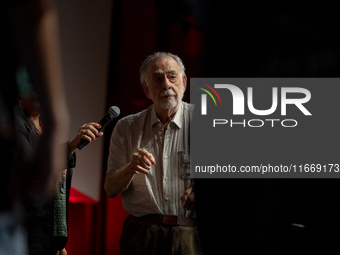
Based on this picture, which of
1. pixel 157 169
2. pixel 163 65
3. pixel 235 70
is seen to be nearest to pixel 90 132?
pixel 157 169

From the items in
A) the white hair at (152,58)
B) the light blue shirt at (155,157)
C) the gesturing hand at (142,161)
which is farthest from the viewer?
the white hair at (152,58)

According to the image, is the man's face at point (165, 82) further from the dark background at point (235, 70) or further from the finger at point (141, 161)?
the finger at point (141, 161)

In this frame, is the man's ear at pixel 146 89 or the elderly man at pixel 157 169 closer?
the elderly man at pixel 157 169

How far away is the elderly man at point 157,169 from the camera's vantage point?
1600 mm

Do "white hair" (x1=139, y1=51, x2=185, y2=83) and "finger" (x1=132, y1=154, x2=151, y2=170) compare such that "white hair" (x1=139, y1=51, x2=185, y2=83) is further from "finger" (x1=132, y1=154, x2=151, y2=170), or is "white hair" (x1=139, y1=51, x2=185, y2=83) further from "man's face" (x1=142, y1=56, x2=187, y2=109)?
"finger" (x1=132, y1=154, x2=151, y2=170)

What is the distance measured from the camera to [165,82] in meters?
1.68

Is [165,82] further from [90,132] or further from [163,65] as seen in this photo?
[90,132]

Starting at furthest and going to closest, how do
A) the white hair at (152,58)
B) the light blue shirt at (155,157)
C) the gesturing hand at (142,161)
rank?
the white hair at (152,58) < the light blue shirt at (155,157) < the gesturing hand at (142,161)

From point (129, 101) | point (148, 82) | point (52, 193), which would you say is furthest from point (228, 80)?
point (52, 193)

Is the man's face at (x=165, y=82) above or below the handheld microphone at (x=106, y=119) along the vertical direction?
above
